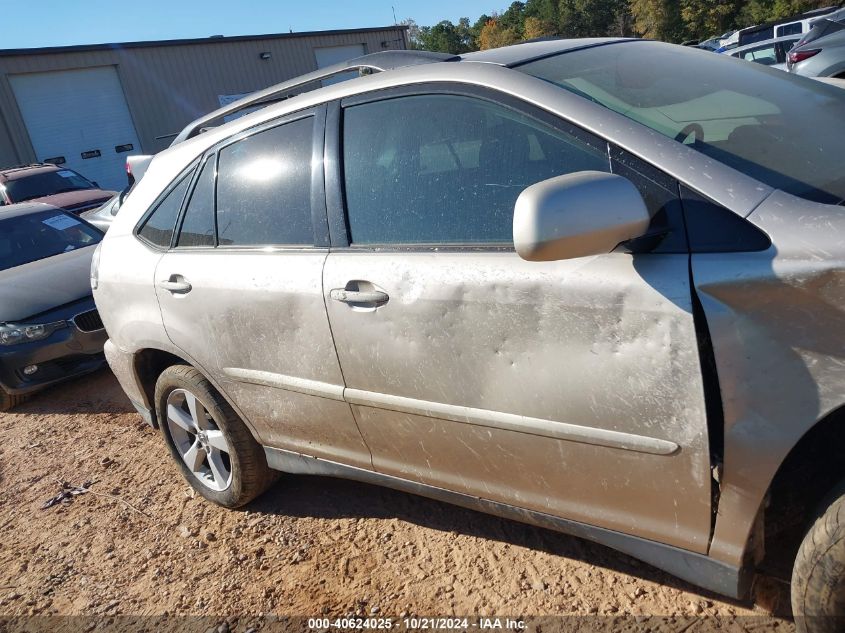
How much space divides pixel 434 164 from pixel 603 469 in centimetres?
108

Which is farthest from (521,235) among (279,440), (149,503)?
(149,503)

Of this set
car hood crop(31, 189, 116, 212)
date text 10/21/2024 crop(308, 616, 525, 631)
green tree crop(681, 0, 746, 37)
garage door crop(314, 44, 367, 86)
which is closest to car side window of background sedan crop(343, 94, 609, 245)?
date text 10/21/2024 crop(308, 616, 525, 631)

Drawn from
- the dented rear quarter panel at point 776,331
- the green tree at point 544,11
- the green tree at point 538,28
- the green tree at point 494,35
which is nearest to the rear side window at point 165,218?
the dented rear quarter panel at point 776,331

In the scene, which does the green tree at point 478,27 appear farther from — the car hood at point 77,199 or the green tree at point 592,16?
the car hood at point 77,199

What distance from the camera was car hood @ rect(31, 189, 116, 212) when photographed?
11.5m

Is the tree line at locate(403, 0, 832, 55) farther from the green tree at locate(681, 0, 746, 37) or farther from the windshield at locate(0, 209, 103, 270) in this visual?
the windshield at locate(0, 209, 103, 270)

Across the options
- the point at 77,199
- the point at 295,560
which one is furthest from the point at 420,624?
the point at 77,199

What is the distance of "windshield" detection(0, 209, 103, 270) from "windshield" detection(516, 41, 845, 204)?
5.72m

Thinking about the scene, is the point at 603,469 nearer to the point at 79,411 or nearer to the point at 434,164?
the point at 434,164

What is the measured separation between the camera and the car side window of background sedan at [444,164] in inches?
76.0

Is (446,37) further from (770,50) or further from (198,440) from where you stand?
(198,440)

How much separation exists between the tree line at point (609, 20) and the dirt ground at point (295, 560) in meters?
24.9

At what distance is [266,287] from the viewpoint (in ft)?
8.29

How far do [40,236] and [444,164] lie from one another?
19.1 feet
